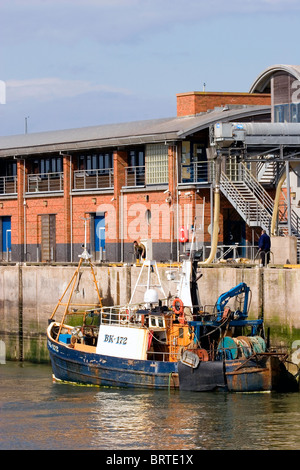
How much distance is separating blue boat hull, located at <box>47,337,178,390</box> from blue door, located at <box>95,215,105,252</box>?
16649 millimetres

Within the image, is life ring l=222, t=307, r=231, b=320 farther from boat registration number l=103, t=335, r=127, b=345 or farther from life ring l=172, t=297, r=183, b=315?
boat registration number l=103, t=335, r=127, b=345

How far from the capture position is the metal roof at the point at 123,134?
181 feet

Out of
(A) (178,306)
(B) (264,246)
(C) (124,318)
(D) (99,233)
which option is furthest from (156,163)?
(A) (178,306)

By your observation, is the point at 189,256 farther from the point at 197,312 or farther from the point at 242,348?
the point at 242,348

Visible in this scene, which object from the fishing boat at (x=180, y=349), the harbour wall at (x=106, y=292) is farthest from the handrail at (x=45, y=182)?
the fishing boat at (x=180, y=349)

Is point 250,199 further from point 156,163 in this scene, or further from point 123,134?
point 123,134

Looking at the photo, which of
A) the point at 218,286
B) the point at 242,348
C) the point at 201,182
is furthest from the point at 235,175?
the point at 242,348

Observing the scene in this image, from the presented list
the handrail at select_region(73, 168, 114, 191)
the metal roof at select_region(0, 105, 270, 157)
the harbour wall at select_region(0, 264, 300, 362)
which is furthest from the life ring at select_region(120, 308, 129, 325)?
the handrail at select_region(73, 168, 114, 191)

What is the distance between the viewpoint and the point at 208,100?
61625mm

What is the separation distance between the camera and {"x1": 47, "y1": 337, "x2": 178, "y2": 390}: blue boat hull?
→ 129 feet

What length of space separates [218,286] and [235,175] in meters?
13.0

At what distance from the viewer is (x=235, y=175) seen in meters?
55.5

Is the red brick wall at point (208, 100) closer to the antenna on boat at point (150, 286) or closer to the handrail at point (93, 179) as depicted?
the handrail at point (93, 179)

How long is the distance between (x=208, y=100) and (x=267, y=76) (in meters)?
4.23
